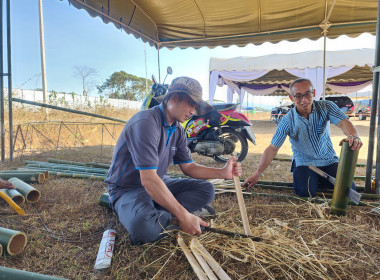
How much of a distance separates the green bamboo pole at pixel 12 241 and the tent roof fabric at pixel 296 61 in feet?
29.3

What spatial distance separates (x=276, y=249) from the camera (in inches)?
61.2

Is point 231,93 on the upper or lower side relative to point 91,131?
upper

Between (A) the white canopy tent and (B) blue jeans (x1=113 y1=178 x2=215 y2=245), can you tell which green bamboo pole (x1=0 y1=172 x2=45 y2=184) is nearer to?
(B) blue jeans (x1=113 y1=178 x2=215 y2=245)

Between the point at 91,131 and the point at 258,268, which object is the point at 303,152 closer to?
the point at 258,268

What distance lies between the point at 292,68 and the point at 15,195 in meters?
8.90

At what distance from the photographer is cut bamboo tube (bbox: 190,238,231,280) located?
1312mm

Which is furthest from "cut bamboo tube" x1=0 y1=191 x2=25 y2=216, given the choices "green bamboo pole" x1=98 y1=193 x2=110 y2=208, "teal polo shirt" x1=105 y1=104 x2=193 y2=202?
"teal polo shirt" x1=105 y1=104 x2=193 y2=202

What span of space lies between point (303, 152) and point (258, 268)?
173 cm

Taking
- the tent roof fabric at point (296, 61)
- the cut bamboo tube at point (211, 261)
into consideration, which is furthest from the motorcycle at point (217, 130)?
the tent roof fabric at point (296, 61)

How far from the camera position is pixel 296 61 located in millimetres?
8477

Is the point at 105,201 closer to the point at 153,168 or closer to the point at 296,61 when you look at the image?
the point at 153,168

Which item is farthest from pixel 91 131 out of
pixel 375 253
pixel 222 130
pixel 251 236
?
pixel 375 253

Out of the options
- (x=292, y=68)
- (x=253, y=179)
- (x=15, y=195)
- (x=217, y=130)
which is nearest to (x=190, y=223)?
(x=253, y=179)

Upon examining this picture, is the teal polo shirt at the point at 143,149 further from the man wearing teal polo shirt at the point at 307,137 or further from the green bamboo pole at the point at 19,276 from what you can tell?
the man wearing teal polo shirt at the point at 307,137
